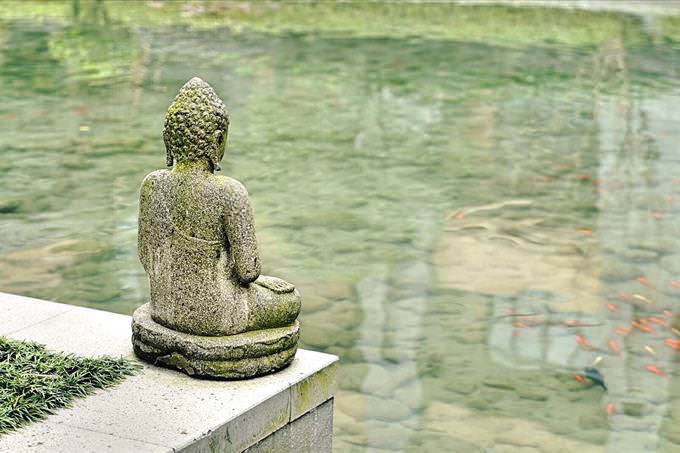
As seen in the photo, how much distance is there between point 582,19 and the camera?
2414 centimetres

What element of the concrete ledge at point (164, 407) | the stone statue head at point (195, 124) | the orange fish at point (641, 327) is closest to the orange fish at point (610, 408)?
the orange fish at point (641, 327)

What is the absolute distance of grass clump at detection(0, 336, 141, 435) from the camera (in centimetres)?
498

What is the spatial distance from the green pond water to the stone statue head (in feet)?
6.77

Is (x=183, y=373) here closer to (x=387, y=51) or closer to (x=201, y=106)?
(x=201, y=106)

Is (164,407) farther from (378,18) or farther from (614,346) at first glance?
(378,18)

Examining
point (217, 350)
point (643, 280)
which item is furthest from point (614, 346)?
point (217, 350)

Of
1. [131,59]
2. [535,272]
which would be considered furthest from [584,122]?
[131,59]

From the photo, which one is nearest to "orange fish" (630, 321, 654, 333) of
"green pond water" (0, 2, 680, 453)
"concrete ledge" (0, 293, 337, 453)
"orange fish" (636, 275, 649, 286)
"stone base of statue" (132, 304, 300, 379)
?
"green pond water" (0, 2, 680, 453)

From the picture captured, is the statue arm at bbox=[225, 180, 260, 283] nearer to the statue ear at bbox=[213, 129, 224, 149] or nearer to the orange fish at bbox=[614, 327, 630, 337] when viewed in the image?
the statue ear at bbox=[213, 129, 224, 149]

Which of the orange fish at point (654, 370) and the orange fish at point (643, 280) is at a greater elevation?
the orange fish at point (643, 280)

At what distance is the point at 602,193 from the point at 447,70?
22.0 feet

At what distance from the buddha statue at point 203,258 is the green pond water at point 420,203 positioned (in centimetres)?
137

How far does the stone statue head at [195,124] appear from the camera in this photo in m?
5.32

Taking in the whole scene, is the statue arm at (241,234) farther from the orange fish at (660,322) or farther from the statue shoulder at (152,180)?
the orange fish at (660,322)
